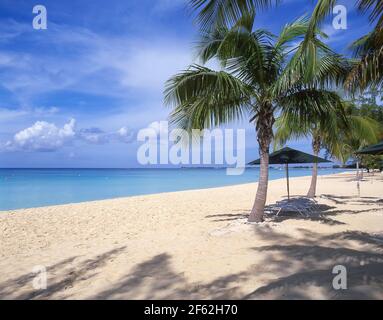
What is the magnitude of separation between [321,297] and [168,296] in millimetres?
1700

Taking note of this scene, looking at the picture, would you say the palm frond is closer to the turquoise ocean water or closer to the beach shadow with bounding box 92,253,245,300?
the beach shadow with bounding box 92,253,245,300

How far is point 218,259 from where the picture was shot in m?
5.43

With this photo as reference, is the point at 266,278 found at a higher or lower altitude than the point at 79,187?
higher

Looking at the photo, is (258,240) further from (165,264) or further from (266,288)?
(266,288)

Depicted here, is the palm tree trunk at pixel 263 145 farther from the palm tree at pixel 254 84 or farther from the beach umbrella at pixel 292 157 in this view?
the beach umbrella at pixel 292 157

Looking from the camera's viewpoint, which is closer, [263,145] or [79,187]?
[263,145]

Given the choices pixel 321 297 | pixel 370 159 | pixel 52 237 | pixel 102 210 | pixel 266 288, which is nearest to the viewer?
pixel 321 297

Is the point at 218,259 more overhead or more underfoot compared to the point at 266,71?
→ more underfoot

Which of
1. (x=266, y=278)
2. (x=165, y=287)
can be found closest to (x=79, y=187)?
(x=165, y=287)

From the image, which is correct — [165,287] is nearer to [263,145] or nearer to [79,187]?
[263,145]

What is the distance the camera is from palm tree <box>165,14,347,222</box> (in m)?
7.02

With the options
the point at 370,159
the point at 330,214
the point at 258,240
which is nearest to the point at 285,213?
the point at 330,214

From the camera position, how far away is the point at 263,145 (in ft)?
25.3

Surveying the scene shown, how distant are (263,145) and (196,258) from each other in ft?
10.7
